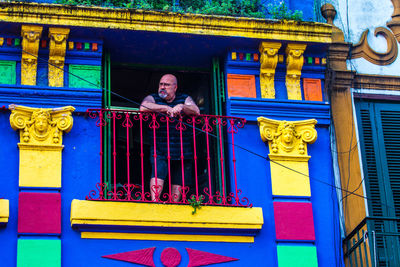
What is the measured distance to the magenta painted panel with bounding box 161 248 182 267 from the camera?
1096 cm

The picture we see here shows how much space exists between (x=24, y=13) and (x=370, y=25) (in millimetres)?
4727

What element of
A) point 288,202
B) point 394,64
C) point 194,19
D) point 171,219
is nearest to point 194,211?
point 171,219

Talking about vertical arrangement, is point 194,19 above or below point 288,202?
above

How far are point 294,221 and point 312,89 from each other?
188 cm

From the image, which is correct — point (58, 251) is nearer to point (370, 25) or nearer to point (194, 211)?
point (194, 211)

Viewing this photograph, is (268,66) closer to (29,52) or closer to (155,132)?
(155,132)

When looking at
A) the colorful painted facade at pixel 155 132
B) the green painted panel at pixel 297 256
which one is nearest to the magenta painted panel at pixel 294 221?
the colorful painted facade at pixel 155 132

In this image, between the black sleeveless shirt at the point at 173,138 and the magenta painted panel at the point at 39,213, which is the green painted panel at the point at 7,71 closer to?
the magenta painted panel at the point at 39,213

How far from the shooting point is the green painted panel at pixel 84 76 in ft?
38.5

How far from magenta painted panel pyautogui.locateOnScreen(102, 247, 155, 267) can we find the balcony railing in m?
2.40

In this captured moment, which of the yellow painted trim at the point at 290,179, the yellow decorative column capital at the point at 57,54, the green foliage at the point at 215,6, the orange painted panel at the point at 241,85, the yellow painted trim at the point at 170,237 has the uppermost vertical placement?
the green foliage at the point at 215,6

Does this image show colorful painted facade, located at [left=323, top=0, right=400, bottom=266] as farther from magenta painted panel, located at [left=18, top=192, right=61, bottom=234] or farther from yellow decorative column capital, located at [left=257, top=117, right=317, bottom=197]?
magenta painted panel, located at [left=18, top=192, right=61, bottom=234]

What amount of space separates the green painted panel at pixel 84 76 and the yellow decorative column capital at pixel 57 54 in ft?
0.44

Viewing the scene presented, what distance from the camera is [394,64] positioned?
13.0 meters
